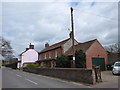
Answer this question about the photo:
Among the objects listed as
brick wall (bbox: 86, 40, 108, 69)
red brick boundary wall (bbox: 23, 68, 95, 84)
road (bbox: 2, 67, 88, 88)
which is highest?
brick wall (bbox: 86, 40, 108, 69)

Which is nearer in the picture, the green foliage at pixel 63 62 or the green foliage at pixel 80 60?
the green foliage at pixel 80 60

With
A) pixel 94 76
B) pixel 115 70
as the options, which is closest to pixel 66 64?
pixel 115 70

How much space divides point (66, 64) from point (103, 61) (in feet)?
24.3

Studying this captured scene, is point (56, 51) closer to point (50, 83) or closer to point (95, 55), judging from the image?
point (95, 55)

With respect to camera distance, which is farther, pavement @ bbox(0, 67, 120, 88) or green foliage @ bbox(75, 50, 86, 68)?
green foliage @ bbox(75, 50, 86, 68)

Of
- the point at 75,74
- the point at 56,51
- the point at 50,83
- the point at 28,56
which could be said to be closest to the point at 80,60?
the point at 75,74

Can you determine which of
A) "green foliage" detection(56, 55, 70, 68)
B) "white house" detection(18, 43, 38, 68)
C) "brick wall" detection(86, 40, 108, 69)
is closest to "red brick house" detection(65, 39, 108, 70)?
"brick wall" detection(86, 40, 108, 69)

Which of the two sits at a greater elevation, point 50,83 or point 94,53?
point 94,53

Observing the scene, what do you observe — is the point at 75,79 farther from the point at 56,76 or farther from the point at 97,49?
the point at 97,49

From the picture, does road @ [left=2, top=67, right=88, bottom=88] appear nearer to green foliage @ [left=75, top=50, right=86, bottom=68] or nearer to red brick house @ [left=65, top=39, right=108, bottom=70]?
green foliage @ [left=75, top=50, right=86, bottom=68]

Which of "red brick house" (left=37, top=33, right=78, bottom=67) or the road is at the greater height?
"red brick house" (left=37, top=33, right=78, bottom=67)

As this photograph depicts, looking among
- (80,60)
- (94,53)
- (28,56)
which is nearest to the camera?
(80,60)

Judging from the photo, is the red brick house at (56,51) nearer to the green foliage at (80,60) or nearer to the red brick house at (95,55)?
the red brick house at (95,55)

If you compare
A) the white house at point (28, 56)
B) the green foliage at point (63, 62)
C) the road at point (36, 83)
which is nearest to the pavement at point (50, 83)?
the road at point (36, 83)
